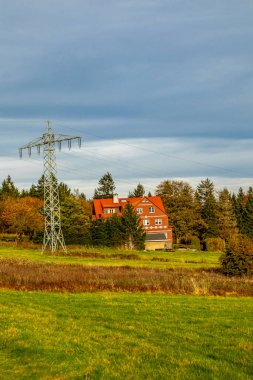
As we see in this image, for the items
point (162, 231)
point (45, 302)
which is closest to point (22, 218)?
point (162, 231)

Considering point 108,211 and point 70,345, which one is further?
point 108,211

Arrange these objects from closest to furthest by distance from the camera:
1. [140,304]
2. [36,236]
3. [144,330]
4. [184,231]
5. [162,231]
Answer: [144,330], [140,304], [36,236], [162,231], [184,231]

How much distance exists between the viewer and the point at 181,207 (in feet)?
314

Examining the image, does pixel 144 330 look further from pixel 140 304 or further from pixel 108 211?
pixel 108 211

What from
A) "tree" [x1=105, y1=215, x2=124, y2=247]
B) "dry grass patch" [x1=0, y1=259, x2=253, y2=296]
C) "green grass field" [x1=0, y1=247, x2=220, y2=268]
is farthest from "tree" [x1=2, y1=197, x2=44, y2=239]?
"dry grass patch" [x1=0, y1=259, x2=253, y2=296]

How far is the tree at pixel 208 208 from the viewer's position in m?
88.7

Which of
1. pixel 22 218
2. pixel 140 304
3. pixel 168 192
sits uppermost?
pixel 168 192

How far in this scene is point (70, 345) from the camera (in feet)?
32.2

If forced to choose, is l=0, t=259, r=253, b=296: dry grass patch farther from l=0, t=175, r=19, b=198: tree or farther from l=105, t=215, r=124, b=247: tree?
l=0, t=175, r=19, b=198: tree

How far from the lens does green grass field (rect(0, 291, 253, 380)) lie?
7977 mm

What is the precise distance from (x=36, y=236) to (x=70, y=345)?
63.0m

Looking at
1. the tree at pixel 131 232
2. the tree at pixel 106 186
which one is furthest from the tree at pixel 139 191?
the tree at pixel 131 232

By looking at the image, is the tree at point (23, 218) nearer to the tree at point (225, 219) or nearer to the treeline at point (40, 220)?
the treeline at point (40, 220)

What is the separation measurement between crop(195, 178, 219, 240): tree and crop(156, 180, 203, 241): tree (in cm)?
140
